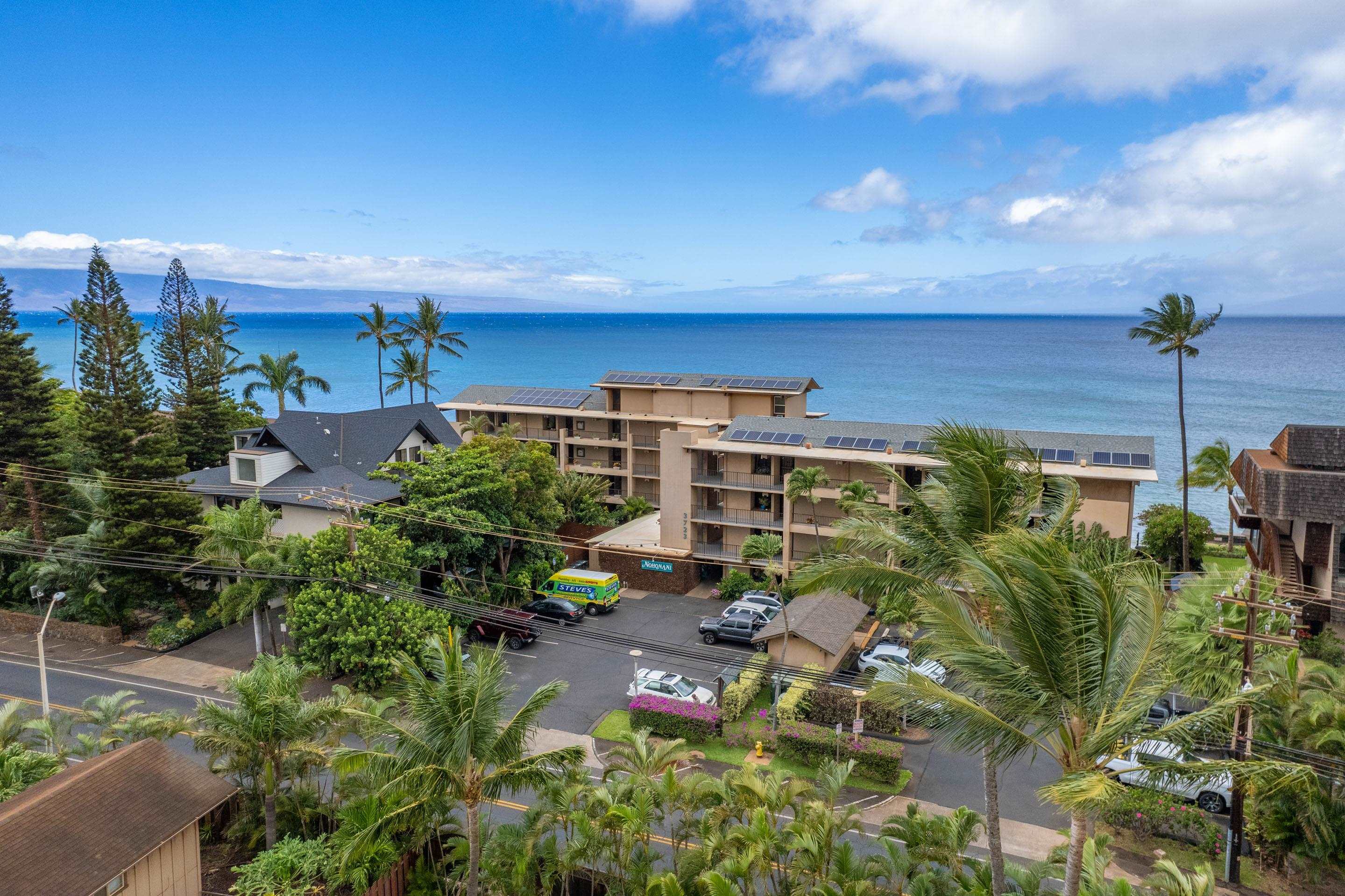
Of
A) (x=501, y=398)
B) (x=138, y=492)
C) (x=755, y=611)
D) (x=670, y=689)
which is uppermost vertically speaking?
(x=501, y=398)

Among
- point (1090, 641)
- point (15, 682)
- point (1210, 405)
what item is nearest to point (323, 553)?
point (15, 682)

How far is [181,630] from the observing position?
33688mm

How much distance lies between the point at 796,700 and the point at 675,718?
154 inches

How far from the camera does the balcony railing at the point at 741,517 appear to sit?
1574 inches

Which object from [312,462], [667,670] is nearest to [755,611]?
[667,670]

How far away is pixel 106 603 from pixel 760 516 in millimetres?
28754

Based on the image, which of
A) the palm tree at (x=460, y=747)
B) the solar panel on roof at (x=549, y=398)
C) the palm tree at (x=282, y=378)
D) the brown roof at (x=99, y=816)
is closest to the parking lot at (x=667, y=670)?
the palm tree at (x=460, y=747)

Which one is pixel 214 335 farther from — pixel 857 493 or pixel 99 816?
pixel 99 816

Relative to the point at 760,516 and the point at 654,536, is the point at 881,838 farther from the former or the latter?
the point at 654,536

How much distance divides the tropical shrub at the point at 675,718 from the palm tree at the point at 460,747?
1046cm

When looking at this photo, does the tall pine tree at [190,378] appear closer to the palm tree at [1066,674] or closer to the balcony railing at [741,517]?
the balcony railing at [741,517]

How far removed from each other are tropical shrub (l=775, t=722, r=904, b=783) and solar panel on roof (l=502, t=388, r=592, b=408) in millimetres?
32749

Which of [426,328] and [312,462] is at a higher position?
[426,328]

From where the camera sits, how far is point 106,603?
3394 centimetres
